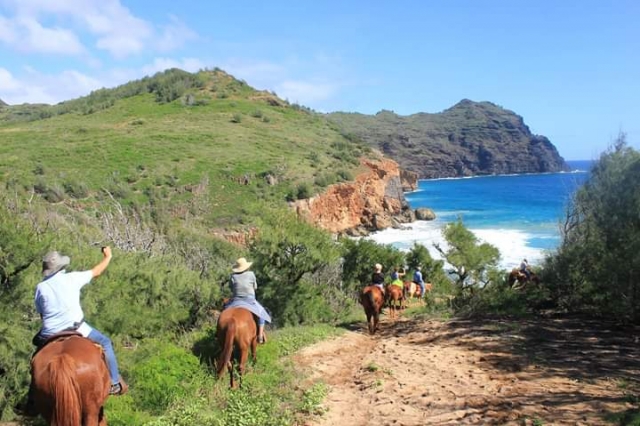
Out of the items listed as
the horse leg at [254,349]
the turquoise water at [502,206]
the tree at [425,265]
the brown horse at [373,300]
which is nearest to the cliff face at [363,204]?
the turquoise water at [502,206]

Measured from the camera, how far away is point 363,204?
173ft

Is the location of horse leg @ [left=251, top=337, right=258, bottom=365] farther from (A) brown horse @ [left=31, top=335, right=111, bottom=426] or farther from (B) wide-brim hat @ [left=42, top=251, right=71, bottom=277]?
(B) wide-brim hat @ [left=42, top=251, right=71, bottom=277]

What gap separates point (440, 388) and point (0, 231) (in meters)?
7.86

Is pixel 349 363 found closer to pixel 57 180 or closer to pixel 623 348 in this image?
pixel 623 348

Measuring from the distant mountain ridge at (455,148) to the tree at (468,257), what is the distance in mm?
142559

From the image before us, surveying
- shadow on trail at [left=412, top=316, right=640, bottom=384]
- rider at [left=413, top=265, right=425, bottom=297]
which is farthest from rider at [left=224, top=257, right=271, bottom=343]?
rider at [left=413, top=265, right=425, bottom=297]

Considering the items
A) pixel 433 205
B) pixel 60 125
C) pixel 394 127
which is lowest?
pixel 433 205

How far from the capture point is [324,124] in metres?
79.8

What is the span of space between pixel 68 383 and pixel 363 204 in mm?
48437

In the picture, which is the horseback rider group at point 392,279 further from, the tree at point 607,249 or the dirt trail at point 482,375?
the tree at point 607,249

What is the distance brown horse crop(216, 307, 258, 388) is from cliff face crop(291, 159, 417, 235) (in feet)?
99.7

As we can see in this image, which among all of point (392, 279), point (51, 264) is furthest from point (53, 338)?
point (392, 279)

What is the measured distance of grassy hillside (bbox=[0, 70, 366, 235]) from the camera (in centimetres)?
3600

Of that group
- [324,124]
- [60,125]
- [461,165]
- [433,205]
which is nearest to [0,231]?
[60,125]
